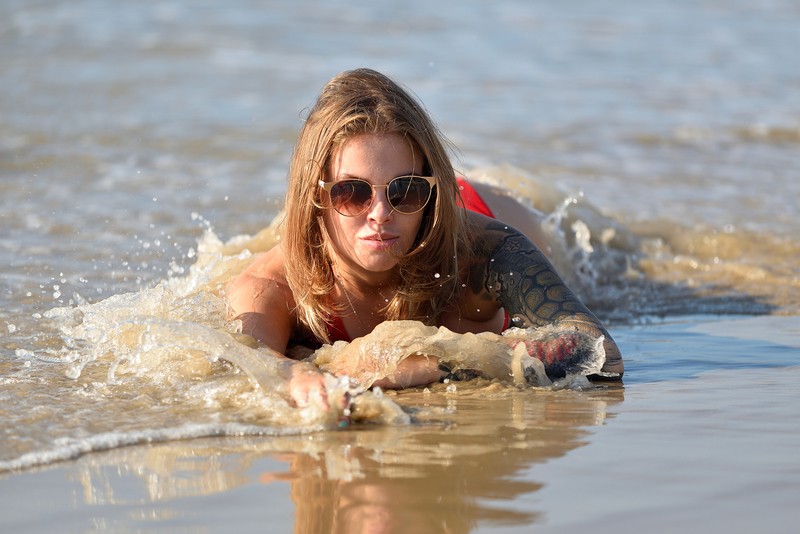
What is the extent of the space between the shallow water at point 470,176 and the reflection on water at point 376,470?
0.01 m

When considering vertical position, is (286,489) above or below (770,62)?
below

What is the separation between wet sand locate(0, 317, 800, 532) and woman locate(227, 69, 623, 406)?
0.45m

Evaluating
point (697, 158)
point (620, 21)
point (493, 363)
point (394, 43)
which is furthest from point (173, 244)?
point (620, 21)

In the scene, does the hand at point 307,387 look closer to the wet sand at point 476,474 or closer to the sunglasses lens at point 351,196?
the wet sand at point 476,474

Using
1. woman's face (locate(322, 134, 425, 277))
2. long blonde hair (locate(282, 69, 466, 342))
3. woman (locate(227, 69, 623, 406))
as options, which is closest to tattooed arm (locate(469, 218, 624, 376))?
woman (locate(227, 69, 623, 406))

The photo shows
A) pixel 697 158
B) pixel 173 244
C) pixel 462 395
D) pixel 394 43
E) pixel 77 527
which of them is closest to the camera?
pixel 77 527

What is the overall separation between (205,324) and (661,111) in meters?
9.05

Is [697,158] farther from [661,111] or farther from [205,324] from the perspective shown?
[205,324]

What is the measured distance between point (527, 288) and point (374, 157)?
0.77 meters

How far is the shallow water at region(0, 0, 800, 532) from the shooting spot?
9.39ft

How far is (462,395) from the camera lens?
386cm

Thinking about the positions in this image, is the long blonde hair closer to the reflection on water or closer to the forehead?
the forehead

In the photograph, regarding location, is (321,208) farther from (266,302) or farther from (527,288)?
(527,288)

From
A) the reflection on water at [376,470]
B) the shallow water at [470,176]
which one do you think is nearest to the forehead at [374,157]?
the shallow water at [470,176]
